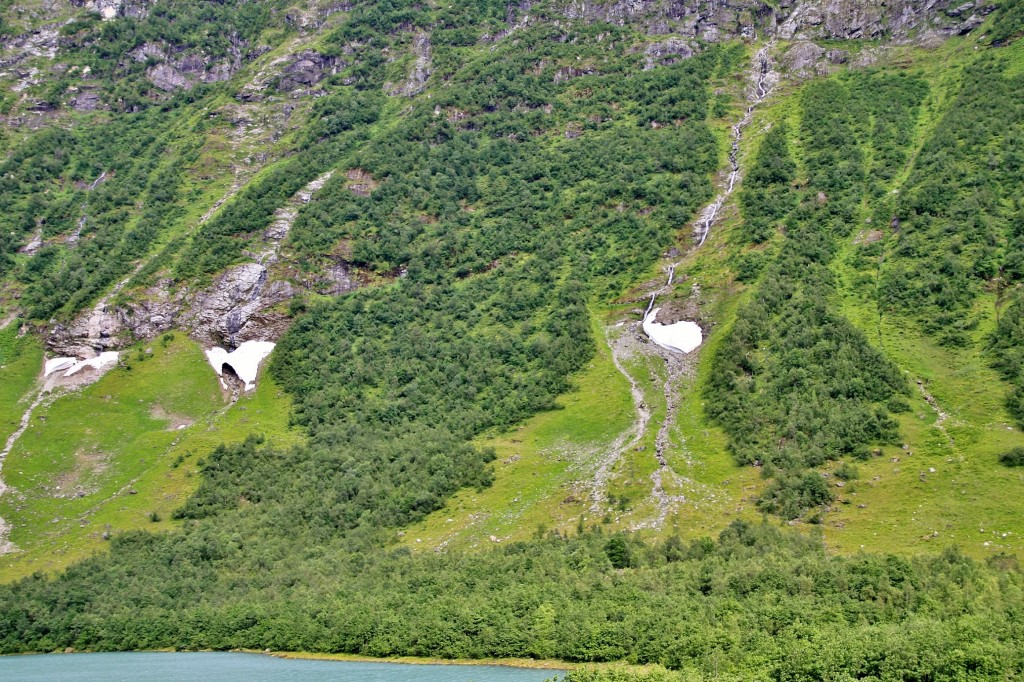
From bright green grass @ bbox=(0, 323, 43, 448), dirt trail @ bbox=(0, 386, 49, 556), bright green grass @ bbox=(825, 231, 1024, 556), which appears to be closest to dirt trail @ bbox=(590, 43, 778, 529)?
bright green grass @ bbox=(825, 231, 1024, 556)

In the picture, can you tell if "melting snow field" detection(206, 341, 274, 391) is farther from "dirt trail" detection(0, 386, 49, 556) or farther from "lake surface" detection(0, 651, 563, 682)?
"lake surface" detection(0, 651, 563, 682)

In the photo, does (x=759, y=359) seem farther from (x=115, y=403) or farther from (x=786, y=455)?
(x=115, y=403)

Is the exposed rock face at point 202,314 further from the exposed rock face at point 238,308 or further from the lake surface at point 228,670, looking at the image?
the lake surface at point 228,670

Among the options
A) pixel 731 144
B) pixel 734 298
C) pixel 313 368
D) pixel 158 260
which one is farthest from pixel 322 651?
pixel 731 144

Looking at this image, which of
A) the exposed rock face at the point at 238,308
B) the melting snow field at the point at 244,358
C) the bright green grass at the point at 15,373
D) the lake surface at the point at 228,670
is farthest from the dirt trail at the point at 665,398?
the bright green grass at the point at 15,373

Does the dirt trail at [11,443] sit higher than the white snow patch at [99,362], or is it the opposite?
the white snow patch at [99,362]

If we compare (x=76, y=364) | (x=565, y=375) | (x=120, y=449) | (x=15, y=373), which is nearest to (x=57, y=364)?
(x=76, y=364)
